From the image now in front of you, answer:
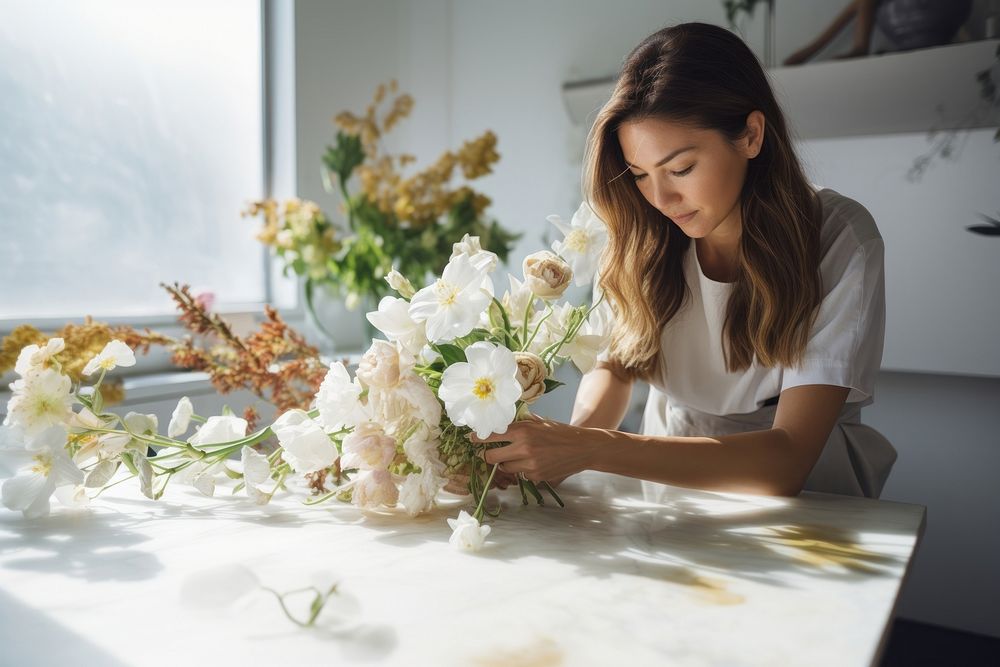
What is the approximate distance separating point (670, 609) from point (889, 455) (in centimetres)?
91

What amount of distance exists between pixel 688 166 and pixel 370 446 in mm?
625

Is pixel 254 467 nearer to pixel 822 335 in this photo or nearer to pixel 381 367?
pixel 381 367

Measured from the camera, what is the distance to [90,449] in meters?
0.80

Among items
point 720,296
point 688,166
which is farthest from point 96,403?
point 720,296

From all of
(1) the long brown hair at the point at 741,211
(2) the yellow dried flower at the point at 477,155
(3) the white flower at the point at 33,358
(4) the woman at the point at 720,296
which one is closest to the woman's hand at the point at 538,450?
(4) the woman at the point at 720,296

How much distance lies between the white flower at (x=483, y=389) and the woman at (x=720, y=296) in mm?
107

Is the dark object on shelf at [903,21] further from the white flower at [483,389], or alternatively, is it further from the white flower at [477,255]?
the white flower at [483,389]

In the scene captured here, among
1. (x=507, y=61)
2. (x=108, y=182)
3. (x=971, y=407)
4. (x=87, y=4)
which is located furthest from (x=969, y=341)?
(x=87, y=4)

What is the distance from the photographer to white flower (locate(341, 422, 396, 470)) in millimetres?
771

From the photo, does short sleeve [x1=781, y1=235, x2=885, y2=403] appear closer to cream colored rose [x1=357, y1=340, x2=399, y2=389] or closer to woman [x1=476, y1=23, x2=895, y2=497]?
woman [x1=476, y1=23, x2=895, y2=497]

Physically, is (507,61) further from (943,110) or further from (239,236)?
(943,110)

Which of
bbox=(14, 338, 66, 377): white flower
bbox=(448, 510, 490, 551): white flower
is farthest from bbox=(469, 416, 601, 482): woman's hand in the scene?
bbox=(14, 338, 66, 377): white flower

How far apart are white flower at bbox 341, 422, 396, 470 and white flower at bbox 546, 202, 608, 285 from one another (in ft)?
1.05

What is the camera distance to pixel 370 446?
771mm
